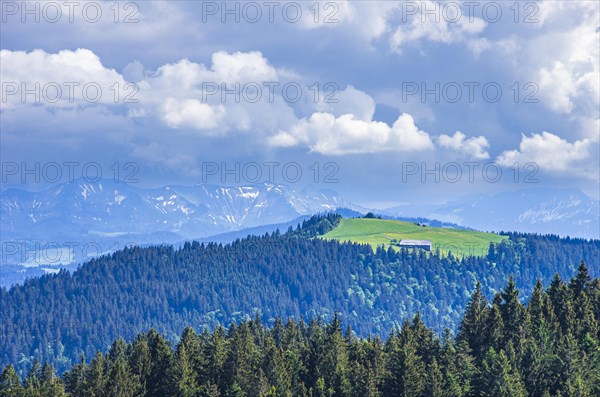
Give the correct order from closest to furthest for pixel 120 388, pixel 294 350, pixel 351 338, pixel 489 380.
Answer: pixel 489 380
pixel 120 388
pixel 294 350
pixel 351 338

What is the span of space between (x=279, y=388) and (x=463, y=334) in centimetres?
Result: 2784

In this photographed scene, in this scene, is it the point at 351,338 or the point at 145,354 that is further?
the point at 351,338

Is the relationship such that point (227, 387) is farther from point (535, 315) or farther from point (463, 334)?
point (535, 315)

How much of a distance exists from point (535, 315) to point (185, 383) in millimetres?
50645

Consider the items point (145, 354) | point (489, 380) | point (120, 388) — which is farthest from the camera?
point (145, 354)

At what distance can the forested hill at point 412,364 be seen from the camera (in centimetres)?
11612

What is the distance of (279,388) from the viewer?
122500 mm

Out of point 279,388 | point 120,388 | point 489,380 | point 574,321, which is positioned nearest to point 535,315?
point 574,321

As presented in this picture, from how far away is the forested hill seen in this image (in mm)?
116125

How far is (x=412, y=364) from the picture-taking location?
11600 cm

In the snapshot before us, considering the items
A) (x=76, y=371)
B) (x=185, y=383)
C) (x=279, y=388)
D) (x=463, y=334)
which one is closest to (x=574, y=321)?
(x=463, y=334)

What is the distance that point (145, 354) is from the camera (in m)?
129

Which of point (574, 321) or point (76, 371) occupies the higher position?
point (574, 321)

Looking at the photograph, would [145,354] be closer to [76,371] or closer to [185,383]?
[185,383]
